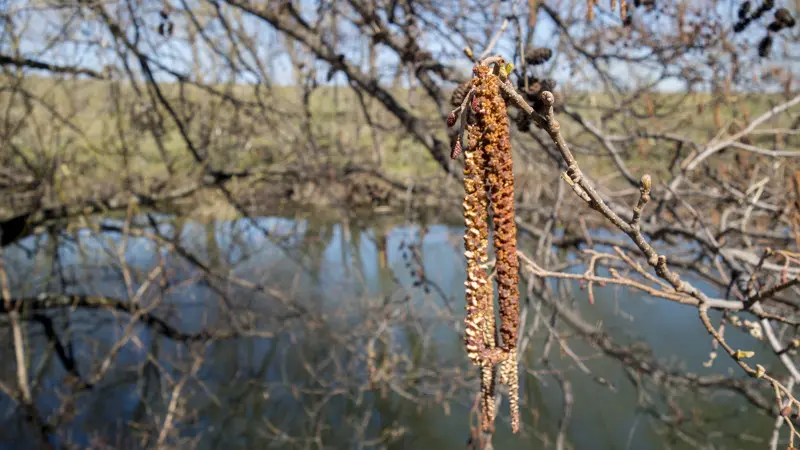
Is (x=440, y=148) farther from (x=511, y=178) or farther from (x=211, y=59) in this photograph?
(x=211, y=59)

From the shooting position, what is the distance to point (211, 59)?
3.76 meters

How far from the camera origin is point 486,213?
544 millimetres

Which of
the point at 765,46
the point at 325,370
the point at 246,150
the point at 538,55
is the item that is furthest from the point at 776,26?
the point at 325,370

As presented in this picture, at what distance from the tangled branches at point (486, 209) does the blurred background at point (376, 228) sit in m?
0.27

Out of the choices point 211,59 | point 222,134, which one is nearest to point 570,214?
point 222,134

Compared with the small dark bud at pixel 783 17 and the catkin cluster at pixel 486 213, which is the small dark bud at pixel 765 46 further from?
the catkin cluster at pixel 486 213

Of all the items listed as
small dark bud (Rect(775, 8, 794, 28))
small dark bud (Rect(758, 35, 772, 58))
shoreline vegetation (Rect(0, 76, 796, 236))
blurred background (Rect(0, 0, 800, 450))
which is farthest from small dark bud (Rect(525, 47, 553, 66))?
shoreline vegetation (Rect(0, 76, 796, 236))

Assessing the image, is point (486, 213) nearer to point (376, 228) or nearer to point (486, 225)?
point (486, 225)

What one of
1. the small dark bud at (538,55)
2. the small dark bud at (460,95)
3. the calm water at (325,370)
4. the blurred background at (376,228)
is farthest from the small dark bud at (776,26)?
the calm water at (325,370)

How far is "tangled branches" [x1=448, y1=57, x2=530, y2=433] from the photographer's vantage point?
20.0 inches

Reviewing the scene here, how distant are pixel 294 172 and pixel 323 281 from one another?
10.6 feet

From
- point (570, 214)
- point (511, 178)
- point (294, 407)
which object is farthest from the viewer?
point (294, 407)

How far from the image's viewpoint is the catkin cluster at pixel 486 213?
51 centimetres

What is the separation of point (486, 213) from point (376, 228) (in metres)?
3.95
